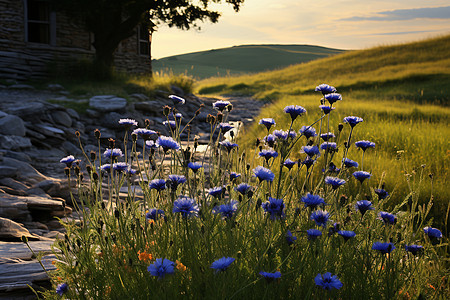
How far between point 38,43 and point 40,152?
814cm

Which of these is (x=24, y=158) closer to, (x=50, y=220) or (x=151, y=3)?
(x=50, y=220)

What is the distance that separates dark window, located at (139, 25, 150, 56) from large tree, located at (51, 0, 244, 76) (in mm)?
1729

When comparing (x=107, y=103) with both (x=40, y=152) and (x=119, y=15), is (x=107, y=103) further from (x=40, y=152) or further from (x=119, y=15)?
(x=119, y=15)

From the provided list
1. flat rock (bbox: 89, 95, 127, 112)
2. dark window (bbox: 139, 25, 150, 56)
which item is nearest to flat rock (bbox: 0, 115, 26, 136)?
flat rock (bbox: 89, 95, 127, 112)

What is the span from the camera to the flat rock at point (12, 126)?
648 centimetres

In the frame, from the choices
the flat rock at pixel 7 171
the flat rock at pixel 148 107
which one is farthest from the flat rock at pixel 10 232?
→ the flat rock at pixel 148 107

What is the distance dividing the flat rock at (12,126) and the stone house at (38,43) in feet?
22.1

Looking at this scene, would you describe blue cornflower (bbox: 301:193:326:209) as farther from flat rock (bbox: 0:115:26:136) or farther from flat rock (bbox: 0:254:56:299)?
flat rock (bbox: 0:115:26:136)

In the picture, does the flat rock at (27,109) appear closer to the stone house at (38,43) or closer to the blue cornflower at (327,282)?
the stone house at (38,43)

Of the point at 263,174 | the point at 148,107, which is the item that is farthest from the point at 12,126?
the point at 263,174

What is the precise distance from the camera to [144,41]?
1695 cm

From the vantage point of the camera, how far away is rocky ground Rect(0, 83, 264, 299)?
281 cm

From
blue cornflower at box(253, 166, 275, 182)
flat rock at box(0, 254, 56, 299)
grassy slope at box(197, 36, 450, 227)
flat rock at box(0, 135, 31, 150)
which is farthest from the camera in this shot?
flat rock at box(0, 135, 31, 150)

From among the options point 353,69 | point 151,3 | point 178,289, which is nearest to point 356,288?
point 178,289
